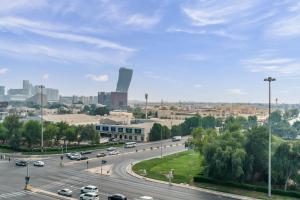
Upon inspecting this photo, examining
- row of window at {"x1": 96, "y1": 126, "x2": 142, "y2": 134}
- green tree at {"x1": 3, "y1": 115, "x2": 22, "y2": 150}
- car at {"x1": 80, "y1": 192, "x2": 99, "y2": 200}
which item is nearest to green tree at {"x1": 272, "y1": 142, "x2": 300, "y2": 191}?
car at {"x1": 80, "y1": 192, "x2": 99, "y2": 200}

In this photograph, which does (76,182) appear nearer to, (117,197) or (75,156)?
(117,197)

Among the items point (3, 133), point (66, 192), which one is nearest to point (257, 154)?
point (66, 192)

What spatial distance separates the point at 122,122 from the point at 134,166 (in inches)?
2720

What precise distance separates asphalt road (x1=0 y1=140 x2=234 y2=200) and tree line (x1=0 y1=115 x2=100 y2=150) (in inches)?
735

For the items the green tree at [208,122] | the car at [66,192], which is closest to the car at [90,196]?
the car at [66,192]

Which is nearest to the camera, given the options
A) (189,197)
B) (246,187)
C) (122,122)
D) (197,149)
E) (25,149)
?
(189,197)

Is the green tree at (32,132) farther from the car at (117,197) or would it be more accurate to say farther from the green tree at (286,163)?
the green tree at (286,163)

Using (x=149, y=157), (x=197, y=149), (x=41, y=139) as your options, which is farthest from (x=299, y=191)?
(x=41, y=139)

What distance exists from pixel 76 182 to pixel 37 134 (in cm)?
4527

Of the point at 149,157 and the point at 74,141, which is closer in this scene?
the point at 149,157

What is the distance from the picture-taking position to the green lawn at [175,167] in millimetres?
70812

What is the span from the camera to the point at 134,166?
268 feet

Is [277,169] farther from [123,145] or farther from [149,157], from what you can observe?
[123,145]

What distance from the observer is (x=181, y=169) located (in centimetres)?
7812
